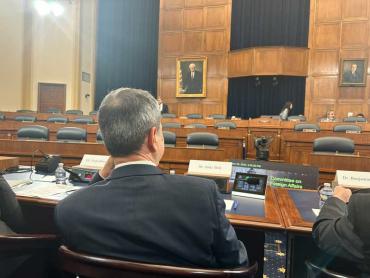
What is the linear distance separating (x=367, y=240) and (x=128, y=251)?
29.7 inches

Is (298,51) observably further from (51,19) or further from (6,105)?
(6,105)

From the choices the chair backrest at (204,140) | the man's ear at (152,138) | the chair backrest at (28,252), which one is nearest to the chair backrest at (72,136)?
the chair backrest at (204,140)

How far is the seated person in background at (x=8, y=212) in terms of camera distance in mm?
1302

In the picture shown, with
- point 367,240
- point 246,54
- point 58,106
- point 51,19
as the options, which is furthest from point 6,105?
point 367,240

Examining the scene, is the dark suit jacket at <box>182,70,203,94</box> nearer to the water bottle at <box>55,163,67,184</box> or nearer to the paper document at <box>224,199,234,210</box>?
the water bottle at <box>55,163,67,184</box>

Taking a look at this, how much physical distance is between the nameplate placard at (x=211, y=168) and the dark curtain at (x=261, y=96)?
9007 millimetres

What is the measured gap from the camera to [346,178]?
179cm

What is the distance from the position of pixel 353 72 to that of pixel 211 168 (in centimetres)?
914

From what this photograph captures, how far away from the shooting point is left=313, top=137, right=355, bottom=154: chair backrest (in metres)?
3.86

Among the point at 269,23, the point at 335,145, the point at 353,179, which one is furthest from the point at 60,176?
the point at 269,23

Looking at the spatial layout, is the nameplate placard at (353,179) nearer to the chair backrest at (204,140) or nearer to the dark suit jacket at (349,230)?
the dark suit jacket at (349,230)

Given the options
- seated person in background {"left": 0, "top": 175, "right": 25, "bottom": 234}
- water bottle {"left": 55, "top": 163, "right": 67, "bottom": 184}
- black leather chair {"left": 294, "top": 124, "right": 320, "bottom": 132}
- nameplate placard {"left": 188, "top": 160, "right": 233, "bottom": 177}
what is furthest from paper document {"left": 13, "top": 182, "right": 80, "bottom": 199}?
black leather chair {"left": 294, "top": 124, "right": 320, "bottom": 132}

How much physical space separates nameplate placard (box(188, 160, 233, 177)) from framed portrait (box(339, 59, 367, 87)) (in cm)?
898

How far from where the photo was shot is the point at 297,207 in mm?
1571
